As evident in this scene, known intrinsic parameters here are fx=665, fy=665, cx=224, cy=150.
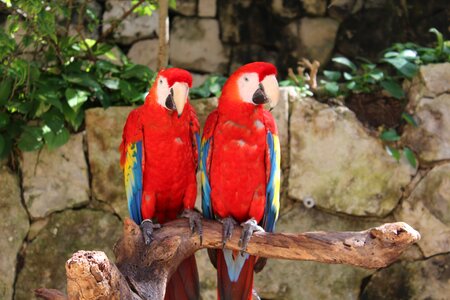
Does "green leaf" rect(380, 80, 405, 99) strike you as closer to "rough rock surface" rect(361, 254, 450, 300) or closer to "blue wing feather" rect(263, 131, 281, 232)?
"rough rock surface" rect(361, 254, 450, 300)

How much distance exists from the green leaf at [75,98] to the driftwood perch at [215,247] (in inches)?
39.0

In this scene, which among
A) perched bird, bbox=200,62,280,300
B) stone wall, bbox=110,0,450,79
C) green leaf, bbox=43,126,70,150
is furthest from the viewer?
stone wall, bbox=110,0,450,79

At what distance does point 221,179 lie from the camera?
2.08 metres

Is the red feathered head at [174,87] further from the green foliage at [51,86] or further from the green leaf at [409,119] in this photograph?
the green leaf at [409,119]

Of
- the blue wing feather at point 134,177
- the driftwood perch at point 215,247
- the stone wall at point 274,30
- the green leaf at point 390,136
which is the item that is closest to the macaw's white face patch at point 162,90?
the blue wing feather at point 134,177

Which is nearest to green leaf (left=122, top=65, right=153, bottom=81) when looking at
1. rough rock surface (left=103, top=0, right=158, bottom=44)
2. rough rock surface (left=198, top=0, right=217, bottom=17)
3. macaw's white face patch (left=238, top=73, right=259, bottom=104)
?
rough rock surface (left=103, top=0, right=158, bottom=44)

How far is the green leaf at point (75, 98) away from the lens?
2814 millimetres

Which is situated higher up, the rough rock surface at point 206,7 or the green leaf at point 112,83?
the rough rock surface at point 206,7

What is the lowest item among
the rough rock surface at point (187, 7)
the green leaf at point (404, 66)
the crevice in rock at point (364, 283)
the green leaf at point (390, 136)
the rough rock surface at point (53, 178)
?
the crevice in rock at point (364, 283)

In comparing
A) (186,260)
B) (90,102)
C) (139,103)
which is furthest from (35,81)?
(186,260)

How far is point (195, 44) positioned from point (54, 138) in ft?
3.86

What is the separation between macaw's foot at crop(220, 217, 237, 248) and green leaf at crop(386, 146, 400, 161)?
43.5 inches

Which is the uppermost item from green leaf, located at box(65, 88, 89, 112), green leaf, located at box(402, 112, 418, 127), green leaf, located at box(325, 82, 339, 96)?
green leaf, located at box(325, 82, 339, 96)

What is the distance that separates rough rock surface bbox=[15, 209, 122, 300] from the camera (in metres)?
2.89
